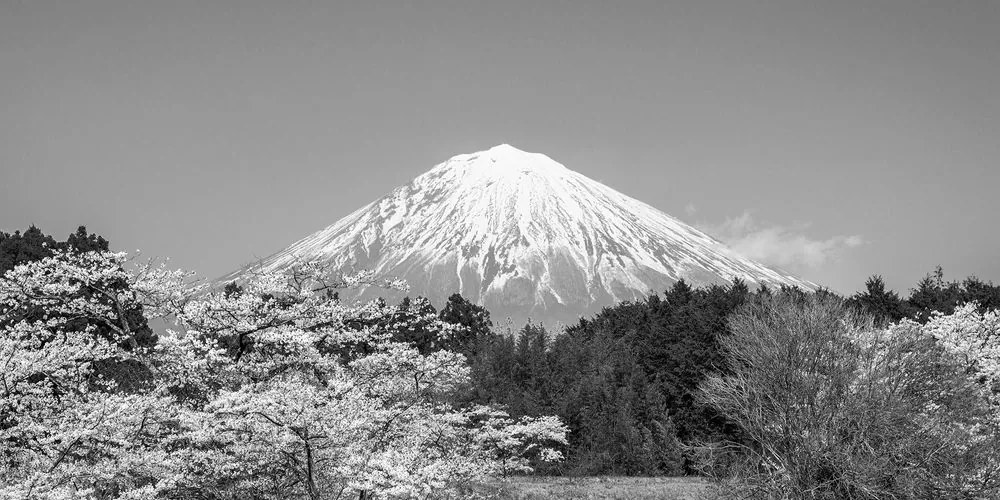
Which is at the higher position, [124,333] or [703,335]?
[703,335]

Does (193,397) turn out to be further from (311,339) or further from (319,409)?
(319,409)

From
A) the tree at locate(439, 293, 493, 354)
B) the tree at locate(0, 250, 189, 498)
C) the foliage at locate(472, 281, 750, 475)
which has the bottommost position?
the tree at locate(0, 250, 189, 498)

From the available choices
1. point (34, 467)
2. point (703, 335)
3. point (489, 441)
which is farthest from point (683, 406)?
point (34, 467)

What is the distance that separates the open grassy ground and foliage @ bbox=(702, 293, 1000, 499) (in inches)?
158

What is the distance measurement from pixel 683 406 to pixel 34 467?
40.9 m

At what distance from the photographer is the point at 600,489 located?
28.5m

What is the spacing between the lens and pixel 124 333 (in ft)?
54.0

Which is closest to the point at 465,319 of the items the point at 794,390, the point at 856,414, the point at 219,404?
the point at 794,390

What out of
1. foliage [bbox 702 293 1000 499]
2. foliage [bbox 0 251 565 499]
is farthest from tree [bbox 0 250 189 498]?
foliage [bbox 702 293 1000 499]

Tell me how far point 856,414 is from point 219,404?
17.1m

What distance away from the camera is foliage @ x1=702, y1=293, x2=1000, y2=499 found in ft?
67.0

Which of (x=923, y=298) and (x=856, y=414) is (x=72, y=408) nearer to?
(x=856, y=414)

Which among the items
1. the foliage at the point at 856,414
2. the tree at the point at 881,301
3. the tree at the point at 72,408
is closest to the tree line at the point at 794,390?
the foliage at the point at 856,414

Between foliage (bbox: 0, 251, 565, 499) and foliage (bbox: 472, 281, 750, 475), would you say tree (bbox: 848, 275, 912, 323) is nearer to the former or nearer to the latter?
foliage (bbox: 472, 281, 750, 475)
